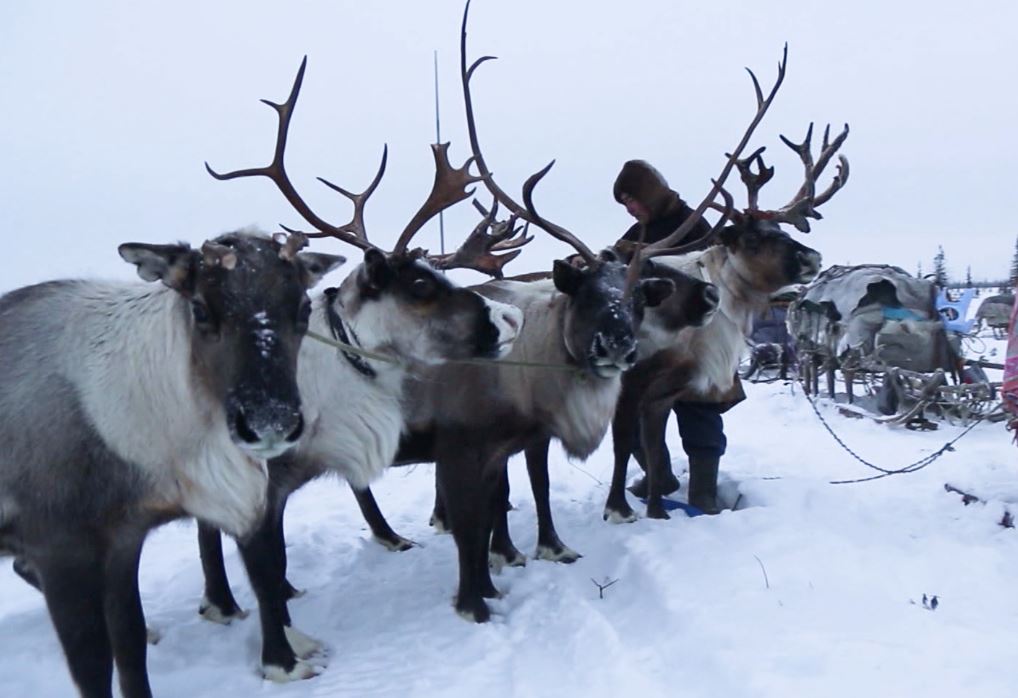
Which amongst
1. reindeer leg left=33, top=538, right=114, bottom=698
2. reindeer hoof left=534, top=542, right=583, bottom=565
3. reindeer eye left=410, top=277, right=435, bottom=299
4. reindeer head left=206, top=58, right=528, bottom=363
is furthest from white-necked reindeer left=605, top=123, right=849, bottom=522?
reindeer leg left=33, top=538, right=114, bottom=698

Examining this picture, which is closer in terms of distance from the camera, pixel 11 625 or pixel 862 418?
pixel 11 625

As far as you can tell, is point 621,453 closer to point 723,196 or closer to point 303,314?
point 723,196

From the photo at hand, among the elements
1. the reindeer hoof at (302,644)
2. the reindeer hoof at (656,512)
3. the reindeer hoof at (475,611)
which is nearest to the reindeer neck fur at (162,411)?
the reindeer hoof at (302,644)

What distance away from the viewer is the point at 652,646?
3193 mm

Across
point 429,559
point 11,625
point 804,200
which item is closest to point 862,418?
point 804,200

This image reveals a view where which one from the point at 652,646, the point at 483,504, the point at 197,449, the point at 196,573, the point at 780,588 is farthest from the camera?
the point at 196,573

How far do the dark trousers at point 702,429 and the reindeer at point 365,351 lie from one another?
7.22 feet

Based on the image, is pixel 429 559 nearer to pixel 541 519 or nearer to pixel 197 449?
pixel 541 519

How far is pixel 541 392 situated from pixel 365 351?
1.01 meters

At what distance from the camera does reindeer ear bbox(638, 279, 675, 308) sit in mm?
4324

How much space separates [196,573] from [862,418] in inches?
269

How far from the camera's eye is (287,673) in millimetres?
3268

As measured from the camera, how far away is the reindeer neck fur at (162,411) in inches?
106

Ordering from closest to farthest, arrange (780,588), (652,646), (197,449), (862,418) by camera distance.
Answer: (197,449) → (652,646) → (780,588) → (862,418)
